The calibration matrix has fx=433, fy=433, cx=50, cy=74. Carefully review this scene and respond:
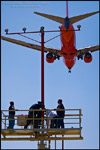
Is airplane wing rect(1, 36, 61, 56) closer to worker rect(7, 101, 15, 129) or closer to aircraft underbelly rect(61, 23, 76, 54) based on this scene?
aircraft underbelly rect(61, 23, 76, 54)

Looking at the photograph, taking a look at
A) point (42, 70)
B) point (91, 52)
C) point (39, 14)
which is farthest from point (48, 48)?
point (42, 70)

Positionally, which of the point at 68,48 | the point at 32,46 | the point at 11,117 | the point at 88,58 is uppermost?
the point at 32,46

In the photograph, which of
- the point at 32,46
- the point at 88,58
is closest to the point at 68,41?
the point at 88,58

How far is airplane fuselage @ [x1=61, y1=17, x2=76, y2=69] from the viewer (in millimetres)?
53203

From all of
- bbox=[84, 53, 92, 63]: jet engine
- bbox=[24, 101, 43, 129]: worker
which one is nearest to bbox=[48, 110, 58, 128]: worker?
bbox=[24, 101, 43, 129]: worker

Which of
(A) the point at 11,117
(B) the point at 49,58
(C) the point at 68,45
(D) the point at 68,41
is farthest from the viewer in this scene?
(B) the point at 49,58

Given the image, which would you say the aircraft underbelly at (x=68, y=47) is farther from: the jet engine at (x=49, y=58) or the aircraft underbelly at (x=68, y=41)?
the jet engine at (x=49, y=58)

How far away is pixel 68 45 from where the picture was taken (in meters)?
54.8

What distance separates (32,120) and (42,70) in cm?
226

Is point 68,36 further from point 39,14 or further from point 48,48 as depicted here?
point 48,48

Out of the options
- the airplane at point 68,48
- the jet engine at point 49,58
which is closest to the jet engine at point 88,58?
the airplane at point 68,48

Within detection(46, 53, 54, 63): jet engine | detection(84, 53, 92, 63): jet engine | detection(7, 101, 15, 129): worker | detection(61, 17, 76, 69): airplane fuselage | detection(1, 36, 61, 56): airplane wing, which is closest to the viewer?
detection(7, 101, 15, 129): worker

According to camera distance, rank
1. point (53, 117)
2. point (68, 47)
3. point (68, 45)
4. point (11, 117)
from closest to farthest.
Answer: point (53, 117) < point (11, 117) < point (68, 45) < point (68, 47)

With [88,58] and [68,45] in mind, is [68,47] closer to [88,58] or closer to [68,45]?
[68,45]
